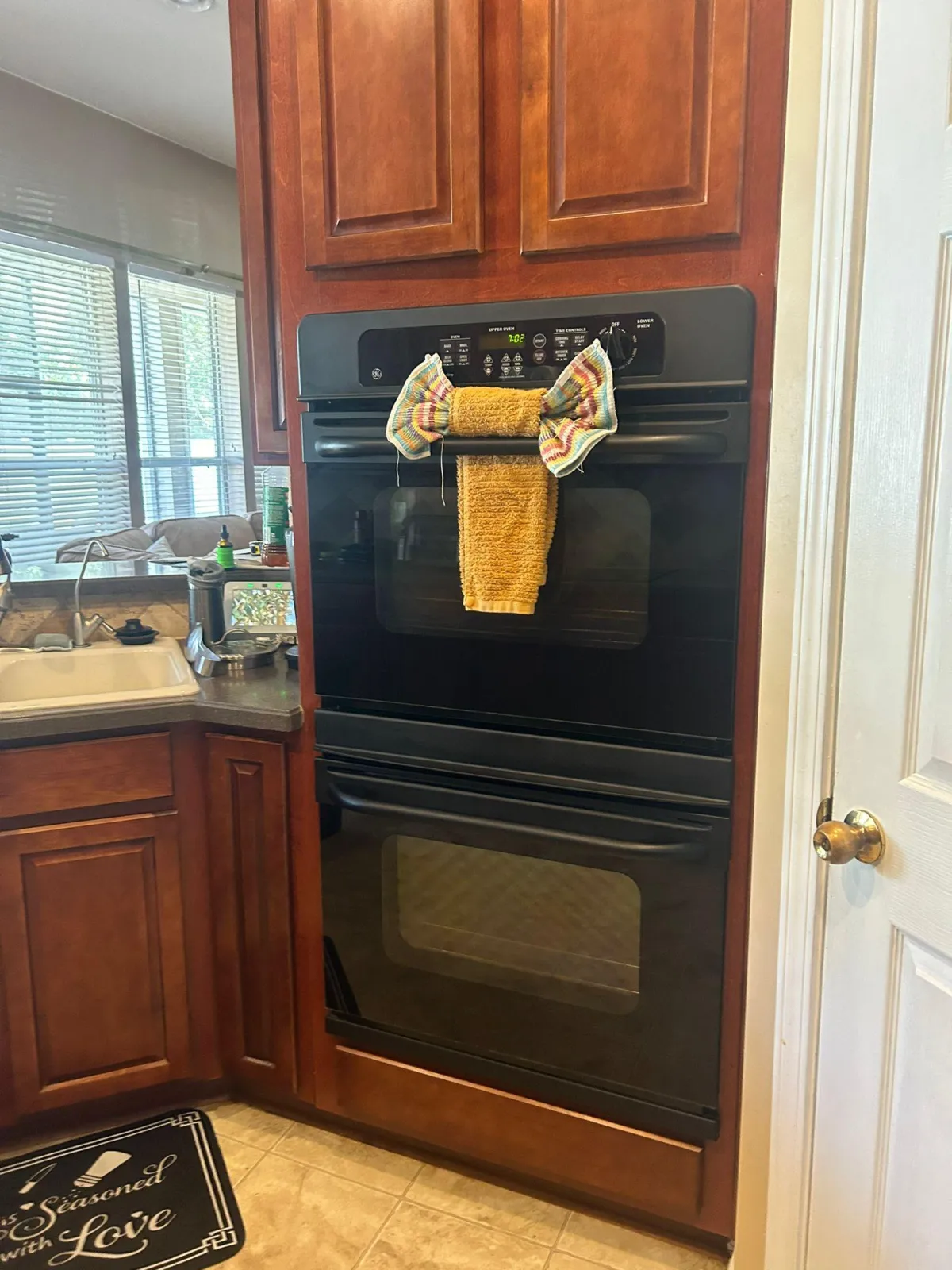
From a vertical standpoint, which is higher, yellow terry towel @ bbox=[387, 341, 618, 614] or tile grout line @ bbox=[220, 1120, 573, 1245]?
yellow terry towel @ bbox=[387, 341, 618, 614]

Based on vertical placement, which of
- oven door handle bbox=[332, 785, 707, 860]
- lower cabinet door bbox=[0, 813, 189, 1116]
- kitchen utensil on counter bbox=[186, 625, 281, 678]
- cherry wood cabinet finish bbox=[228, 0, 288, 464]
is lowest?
lower cabinet door bbox=[0, 813, 189, 1116]

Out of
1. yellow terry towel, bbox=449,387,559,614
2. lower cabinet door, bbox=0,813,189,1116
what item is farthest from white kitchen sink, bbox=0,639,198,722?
yellow terry towel, bbox=449,387,559,614

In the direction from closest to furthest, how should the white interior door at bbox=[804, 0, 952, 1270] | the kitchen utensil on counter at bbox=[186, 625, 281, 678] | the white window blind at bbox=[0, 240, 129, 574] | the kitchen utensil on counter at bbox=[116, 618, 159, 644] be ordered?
the white interior door at bbox=[804, 0, 952, 1270] < the kitchen utensil on counter at bbox=[186, 625, 281, 678] < the kitchen utensil on counter at bbox=[116, 618, 159, 644] < the white window blind at bbox=[0, 240, 129, 574]

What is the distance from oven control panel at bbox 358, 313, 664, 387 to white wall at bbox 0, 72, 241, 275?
11.9 feet

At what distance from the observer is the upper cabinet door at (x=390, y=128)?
4.53 ft

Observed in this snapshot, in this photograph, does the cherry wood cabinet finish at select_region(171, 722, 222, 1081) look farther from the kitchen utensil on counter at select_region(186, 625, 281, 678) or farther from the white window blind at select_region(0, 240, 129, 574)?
the white window blind at select_region(0, 240, 129, 574)

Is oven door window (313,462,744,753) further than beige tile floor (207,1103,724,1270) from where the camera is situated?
No

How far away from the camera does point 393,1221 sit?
1.67m

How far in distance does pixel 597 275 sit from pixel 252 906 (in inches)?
50.9

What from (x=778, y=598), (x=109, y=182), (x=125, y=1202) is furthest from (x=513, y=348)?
(x=109, y=182)

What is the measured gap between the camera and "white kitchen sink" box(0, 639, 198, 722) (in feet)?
6.75

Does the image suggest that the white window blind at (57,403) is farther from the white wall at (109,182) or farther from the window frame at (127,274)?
the white wall at (109,182)

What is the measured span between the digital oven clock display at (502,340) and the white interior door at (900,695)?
0.50 m

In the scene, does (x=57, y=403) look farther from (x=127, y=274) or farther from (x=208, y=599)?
(x=208, y=599)
